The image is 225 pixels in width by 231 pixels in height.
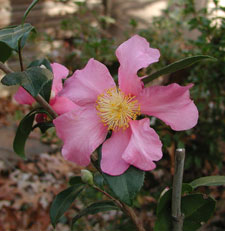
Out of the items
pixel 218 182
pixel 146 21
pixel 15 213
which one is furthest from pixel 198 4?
Result: pixel 218 182

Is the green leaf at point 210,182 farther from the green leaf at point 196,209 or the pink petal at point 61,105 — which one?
the pink petal at point 61,105

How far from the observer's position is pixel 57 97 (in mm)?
732

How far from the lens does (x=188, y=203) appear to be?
73cm

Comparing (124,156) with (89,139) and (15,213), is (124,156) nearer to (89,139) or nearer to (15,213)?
(89,139)

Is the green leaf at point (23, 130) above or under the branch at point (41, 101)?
under

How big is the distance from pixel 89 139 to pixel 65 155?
6 cm

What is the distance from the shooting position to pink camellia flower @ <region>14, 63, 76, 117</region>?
0.71 m

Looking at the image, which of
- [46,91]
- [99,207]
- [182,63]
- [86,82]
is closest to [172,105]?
[182,63]

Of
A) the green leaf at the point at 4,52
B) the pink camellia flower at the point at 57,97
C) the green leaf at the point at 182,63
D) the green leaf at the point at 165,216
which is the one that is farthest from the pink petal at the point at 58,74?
the green leaf at the point at 165,216

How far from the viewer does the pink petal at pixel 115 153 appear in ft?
1.93

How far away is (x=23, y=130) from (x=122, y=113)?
0.25 m

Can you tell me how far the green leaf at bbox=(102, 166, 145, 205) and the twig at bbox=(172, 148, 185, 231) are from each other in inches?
2.9

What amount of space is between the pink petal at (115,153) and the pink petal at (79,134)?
2 cm

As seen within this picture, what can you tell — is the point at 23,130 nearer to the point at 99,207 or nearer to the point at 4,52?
the point at 4,52
